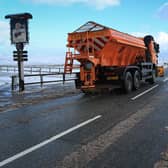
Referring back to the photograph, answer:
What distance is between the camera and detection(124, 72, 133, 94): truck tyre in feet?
45.7

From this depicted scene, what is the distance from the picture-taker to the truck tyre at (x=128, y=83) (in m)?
13.9

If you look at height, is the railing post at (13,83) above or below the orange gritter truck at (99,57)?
below

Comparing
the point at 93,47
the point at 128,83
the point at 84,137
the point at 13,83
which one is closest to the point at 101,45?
the point at 93,47

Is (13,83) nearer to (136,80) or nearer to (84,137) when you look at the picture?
(136,80)

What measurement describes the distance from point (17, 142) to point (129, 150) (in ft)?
7.58

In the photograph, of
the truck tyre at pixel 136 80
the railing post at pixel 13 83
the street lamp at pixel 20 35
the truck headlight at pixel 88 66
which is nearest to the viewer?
the truck headlight at pixel 88 66

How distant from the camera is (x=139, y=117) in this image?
7.98 m

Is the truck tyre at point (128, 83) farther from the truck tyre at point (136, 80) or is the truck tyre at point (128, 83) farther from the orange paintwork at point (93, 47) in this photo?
the orange paintwork at point (93, 47)

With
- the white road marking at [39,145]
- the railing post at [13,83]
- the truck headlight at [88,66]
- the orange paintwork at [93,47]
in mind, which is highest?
the orange paintwork at [93,47]

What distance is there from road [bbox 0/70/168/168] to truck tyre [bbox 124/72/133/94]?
452cm

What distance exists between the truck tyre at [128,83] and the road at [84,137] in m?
4.52

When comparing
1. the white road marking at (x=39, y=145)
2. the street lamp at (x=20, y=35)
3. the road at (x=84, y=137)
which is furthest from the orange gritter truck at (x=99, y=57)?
the white road marking at (x=39, y=145)

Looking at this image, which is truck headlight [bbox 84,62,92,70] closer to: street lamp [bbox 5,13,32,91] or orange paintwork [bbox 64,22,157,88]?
orange paintwork [bbox 64,22,157,88]

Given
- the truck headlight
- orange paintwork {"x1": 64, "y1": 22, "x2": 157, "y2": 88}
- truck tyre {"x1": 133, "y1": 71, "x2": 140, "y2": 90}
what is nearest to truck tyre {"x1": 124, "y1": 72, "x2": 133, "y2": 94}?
truck tyre {"x1": 133, "y1": 71, "x2": 140, "y2": 90}
